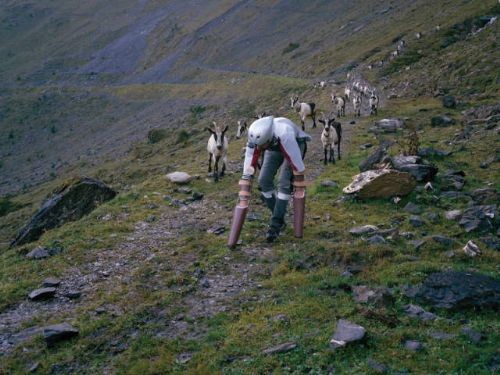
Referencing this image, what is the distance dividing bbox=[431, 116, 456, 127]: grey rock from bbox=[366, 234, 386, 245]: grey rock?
1259 centimetres

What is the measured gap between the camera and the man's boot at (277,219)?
1052 centimetres

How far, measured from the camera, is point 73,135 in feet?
182

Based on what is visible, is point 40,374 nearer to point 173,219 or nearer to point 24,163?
point 173,219

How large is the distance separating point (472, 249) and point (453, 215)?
201 cm

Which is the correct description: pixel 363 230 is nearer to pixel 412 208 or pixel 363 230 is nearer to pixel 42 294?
pixel 412 208

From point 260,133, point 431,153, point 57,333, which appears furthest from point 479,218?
point 57,333

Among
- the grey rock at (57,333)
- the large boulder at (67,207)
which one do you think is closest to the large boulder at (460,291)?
the grey rock at (57,333)

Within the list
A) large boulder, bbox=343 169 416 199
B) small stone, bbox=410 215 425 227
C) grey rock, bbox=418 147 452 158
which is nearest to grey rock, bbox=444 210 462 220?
small stone, bbox=410 215 425 227

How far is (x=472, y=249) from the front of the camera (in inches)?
351

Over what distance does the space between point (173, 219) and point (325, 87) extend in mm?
27895

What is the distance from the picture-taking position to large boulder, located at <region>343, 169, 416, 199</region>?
40.4 feet

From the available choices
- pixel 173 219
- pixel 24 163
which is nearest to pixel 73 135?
pixel 24 163

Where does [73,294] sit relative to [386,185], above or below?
below

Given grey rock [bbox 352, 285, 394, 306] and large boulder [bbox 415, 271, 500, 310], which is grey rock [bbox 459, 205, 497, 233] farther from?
grey rock [bbox 352, 285, 394, 306]
